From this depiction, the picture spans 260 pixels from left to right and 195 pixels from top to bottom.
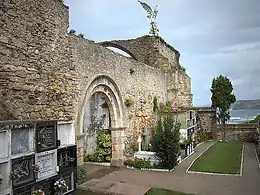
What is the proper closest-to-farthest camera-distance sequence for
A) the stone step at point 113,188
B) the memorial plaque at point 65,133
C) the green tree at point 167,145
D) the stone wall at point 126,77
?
the memorial plaque at point 65,133 < the stone step at point 113,188 < the stone wall at point 126,77 < the green tree at point 167,145

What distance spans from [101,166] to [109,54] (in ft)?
14.8

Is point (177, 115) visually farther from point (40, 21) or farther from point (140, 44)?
point (40, 21)

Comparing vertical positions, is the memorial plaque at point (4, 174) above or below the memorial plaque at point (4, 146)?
below

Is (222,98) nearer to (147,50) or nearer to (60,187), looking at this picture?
(147,50)

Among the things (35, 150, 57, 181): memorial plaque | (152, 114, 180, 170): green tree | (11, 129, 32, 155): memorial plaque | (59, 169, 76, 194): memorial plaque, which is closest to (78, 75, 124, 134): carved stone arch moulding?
(152, 114, 180, 170): green tree

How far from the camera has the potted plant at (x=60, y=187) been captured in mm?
4951

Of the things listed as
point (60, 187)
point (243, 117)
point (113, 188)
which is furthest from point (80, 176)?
point (243, 117)

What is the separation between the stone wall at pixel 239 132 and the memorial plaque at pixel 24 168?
722 inches

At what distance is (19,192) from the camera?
424 cm

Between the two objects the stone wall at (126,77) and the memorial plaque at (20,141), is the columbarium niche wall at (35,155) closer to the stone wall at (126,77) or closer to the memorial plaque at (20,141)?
the memorial plaque at (20,141)

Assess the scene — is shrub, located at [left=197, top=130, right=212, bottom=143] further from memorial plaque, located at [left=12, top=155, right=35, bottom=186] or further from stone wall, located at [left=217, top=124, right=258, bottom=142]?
memorial plaque, located at [left=12, top=155, right=35, bottom=186]

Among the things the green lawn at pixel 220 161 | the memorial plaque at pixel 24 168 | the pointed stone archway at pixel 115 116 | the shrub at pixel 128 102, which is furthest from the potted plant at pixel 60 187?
the shrub at pixel 128 102

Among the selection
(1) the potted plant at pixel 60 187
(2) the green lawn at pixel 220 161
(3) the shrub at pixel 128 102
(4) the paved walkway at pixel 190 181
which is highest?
(3) the shrub at pixel 128 102

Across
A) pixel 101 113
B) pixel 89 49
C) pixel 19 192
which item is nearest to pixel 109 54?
pixel 89 49
